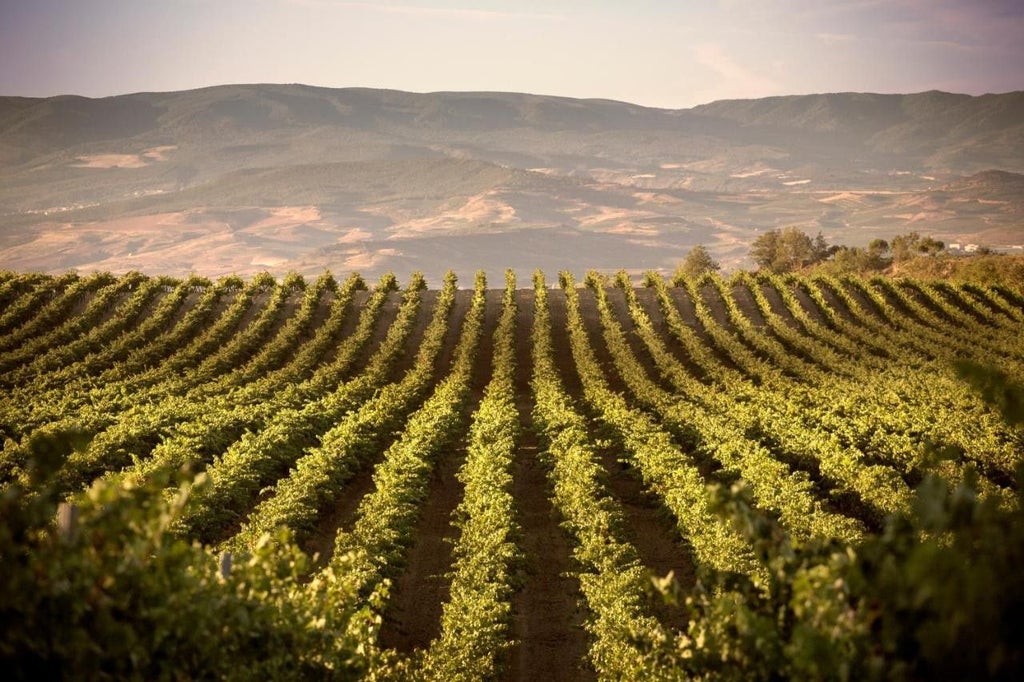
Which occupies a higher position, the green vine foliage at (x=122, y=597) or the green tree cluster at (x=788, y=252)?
the green vine foliage at (x=122, y=597)

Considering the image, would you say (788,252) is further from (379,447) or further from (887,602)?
(887,602)

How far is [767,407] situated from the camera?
35344 millimetres

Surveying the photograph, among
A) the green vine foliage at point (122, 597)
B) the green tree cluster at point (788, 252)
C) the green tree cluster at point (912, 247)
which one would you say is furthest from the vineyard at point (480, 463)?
the green tree cluster at point (788, 252)

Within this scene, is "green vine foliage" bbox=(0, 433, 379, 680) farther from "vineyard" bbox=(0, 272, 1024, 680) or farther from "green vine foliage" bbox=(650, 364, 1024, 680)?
"green vine foliage" bbox=(650, 364, 1024, 680)

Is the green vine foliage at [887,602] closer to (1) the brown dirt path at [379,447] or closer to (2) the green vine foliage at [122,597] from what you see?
(2) the green vine foliage at [122,597]

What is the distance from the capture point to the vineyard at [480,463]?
7367mm

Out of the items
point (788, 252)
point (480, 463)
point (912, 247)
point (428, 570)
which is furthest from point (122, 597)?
point (912, 247)

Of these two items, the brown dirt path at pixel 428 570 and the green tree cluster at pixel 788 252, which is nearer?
→ the brown dirt path at pixel 428 570

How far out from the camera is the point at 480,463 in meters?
26.9

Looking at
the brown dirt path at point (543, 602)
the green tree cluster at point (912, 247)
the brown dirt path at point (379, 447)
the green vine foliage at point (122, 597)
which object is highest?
the green vine foliage at point (122, 597)

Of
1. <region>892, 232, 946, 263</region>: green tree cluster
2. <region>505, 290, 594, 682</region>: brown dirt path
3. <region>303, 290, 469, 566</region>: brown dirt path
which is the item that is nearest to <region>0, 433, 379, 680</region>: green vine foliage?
<region>303, 290, 469, 566</region>: brown dirt path

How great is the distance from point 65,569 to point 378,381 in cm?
3946

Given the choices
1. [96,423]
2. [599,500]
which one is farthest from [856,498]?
[96,423]

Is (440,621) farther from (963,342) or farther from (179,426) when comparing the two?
(963,342)
